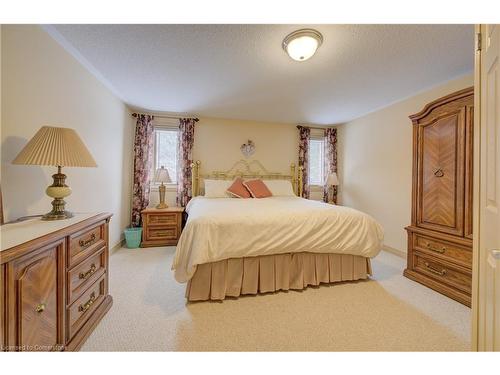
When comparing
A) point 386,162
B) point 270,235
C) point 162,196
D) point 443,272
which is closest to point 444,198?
point 443,272

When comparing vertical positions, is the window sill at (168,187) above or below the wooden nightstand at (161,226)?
above

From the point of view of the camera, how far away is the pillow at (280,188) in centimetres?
380

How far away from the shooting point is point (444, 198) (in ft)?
6.82

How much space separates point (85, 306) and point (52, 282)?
472mm

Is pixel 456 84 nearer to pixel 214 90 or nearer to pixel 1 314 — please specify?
pixel 214 90

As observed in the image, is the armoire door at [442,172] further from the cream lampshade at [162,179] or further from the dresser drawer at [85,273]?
the cream lampshade at [162,179]

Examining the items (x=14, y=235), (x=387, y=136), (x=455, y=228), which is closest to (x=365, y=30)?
(x=455, y=228)

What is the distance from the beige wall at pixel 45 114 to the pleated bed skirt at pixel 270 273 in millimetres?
1467

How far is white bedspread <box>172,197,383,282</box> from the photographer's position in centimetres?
179

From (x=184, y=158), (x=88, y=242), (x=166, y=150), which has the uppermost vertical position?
(x=166, y=150)

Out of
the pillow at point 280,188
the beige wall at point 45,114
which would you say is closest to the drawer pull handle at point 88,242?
the beige wall at point 45,114

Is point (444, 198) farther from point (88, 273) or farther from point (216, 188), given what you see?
point (88, 273)

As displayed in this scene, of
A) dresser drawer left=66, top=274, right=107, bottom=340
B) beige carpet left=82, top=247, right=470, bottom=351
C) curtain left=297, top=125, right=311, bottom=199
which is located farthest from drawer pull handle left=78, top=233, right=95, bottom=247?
curtain left=297, top=125, right=311, bottom=199

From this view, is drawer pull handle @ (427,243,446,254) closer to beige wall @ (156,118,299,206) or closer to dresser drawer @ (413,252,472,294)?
dresser drawer @ (413,252,472,294)
